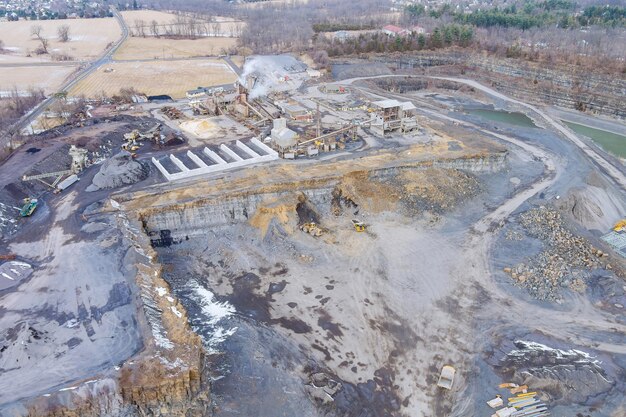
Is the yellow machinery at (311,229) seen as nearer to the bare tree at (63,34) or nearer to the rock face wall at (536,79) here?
the rock face wall at (536,79)

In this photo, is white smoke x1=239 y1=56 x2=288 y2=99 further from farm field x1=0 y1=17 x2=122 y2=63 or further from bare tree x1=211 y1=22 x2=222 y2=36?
bare tree x1=211 y1=22 x2=222 y2=36

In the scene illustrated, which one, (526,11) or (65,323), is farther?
(526,11)

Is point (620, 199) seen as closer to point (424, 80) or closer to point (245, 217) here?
point (245, 217)

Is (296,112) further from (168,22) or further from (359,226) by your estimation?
(168,22)

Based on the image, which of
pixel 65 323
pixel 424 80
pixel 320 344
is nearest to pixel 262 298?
pixel 320 344

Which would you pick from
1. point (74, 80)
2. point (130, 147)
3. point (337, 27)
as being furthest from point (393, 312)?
point (337, 27)

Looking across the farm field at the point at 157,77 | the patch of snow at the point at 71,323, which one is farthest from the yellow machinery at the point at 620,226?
the farm field at the point at 157,77
